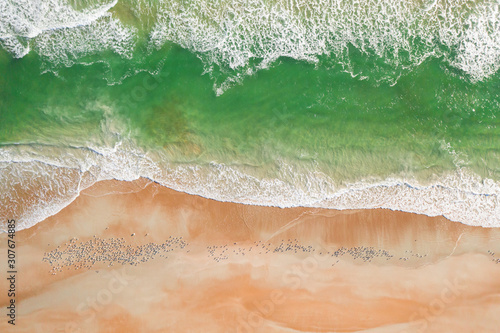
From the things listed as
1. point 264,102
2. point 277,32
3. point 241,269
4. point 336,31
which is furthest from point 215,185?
point 336,31

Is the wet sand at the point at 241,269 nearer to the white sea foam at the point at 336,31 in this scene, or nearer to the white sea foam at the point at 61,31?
the white sea foam at the point at 61,31

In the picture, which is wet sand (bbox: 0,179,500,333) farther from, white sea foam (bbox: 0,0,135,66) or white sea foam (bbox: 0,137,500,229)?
white sea foam (bbox: 0,0,135,66)

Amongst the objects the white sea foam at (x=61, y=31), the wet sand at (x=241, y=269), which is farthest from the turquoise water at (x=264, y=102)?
the wet sand at (x=241, y=269)

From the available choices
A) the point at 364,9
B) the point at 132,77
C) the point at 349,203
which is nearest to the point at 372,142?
the point at 349,203

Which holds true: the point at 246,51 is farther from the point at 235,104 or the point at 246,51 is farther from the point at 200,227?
the point at 200,227

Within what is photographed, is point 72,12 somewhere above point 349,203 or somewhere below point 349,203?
above

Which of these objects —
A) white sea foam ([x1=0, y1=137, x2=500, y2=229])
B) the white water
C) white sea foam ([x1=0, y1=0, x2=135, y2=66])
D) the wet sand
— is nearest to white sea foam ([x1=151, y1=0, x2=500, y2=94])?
the white water

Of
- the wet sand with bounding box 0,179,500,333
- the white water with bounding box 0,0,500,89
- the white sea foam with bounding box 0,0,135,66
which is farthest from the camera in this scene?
the white water with bounding box 0,0,500,89
